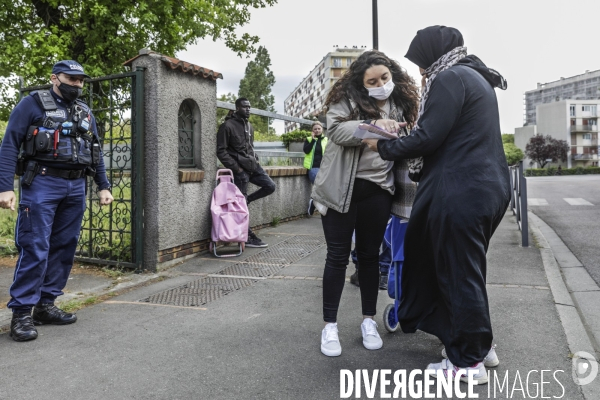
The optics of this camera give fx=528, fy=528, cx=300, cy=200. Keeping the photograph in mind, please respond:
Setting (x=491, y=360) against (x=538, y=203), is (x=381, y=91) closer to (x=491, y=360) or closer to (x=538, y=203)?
(x=491, y=360)

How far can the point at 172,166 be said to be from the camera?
19.8 ft

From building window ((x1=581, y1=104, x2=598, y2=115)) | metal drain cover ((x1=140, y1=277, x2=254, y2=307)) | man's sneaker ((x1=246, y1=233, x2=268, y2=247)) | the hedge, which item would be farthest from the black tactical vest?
building window ((x1=581, y1=104, x2=598, y2=115))

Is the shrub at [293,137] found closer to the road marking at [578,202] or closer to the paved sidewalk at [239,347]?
the paved sidewalk at [239,347]

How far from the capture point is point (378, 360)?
10.6 ft

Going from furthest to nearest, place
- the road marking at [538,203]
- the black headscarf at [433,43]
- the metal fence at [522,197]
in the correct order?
the road marking at [538,203]
the metal fence at [522,197]
the black headscarf at [433,43]

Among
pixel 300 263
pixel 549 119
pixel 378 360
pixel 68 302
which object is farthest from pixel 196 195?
pixel 549 119

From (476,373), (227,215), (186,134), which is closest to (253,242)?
(227,215)

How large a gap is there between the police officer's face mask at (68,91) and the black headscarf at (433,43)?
8.45 ft

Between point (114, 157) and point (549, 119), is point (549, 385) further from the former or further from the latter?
point (549, 119)

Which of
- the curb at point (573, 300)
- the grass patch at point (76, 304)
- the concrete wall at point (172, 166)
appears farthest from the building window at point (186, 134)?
the curb at point (573, 300)

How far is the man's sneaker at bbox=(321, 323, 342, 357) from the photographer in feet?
10.8

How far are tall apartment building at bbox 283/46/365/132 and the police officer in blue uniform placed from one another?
85.3 meters

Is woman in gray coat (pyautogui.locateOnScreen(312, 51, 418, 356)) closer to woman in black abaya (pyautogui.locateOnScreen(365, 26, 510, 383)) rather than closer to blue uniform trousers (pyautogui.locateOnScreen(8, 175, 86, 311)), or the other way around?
woman in black abaya (pyautogui.locateOnScreen(365, 26, 510, 383))

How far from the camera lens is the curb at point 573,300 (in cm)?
→ 336
